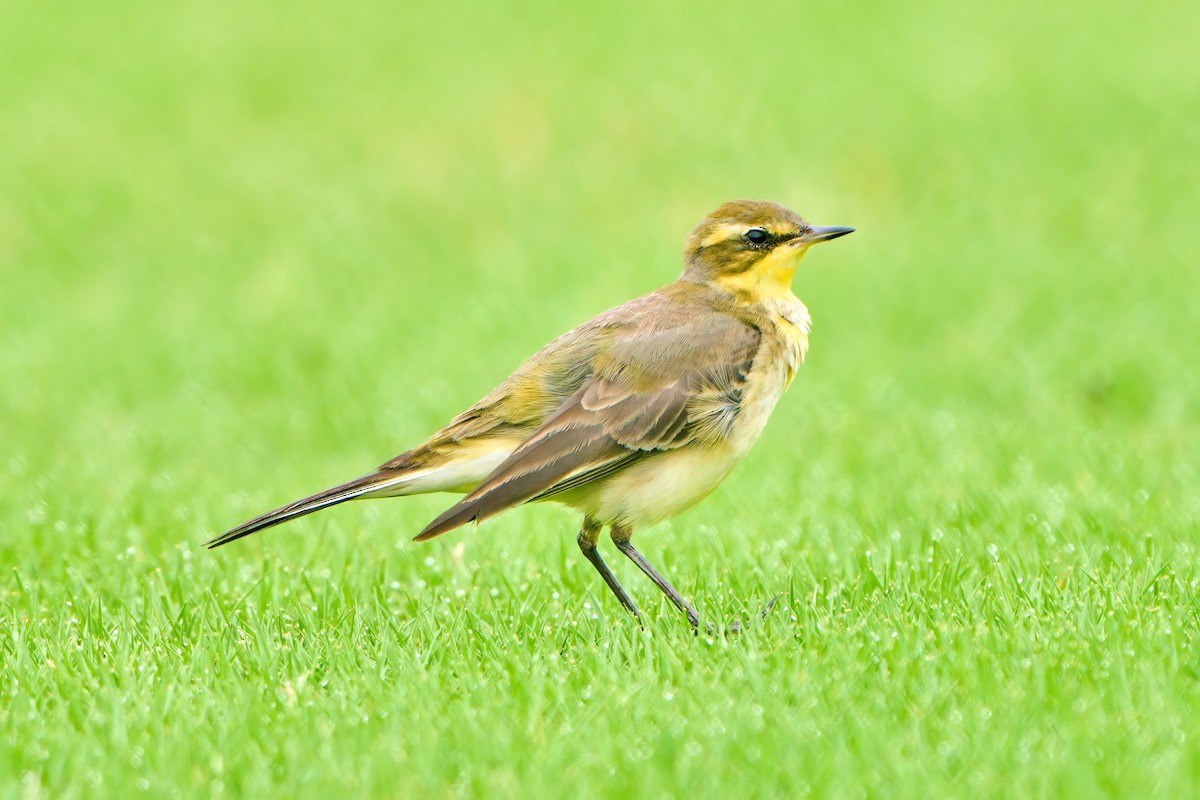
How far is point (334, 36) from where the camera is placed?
21.6 m

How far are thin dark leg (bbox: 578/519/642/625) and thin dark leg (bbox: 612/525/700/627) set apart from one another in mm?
96

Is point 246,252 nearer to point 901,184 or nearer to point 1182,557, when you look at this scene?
point 901,184

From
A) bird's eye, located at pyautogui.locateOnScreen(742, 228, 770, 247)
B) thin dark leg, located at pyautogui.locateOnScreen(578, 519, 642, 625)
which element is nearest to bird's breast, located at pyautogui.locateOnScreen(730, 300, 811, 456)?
bird's eye, located at pyautogui.locateOnScreen(742, 228, 770, 247)

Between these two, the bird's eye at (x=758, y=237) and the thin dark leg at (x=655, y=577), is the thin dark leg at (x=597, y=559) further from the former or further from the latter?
the bird's eye at (x=758, y=237)

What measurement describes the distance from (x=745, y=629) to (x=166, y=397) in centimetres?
746

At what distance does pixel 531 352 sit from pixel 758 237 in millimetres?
5426

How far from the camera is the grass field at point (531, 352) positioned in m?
5.22

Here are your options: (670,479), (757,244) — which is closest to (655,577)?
(670,479)

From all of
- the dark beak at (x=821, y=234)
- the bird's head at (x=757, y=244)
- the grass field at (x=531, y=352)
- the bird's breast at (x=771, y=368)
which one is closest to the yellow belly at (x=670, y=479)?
the bird's breast at (x=771, y=368)

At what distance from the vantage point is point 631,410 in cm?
666

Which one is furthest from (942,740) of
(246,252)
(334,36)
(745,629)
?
(334,36)

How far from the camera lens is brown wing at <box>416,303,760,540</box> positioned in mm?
6367

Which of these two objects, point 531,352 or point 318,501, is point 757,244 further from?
point 531,352

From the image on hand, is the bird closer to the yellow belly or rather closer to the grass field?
the yellow belly
